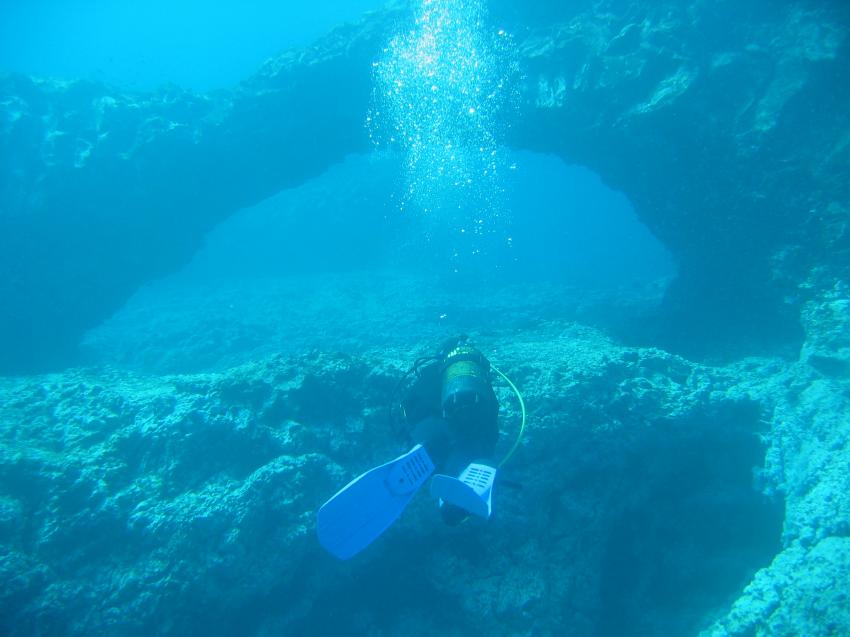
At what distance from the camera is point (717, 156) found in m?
6.72

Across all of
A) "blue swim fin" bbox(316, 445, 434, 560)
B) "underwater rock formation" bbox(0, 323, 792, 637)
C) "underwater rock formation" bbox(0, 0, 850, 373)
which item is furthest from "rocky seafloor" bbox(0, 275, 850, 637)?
"underwater rock formation" bbox(0, 0, 850, 373)

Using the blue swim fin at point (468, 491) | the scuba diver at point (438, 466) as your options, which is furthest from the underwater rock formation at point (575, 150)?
the blue swim fin at point (468, 491)

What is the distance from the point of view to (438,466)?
3352mm

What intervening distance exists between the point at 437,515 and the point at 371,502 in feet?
3.58

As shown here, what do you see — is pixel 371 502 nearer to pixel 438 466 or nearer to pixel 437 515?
pixel 438 466

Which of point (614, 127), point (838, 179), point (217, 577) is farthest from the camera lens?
point (614, 127)

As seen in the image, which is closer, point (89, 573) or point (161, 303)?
point (89, 573)

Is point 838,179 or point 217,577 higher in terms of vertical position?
point 838,179

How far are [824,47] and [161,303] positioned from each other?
65.2 feet

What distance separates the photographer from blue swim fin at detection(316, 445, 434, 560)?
290cm

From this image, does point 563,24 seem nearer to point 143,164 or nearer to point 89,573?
point 143,164

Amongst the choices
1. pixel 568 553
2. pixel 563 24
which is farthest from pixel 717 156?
pixel 568 553

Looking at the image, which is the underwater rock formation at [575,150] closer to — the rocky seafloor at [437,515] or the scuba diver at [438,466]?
the rocky seafloor at [437,515]

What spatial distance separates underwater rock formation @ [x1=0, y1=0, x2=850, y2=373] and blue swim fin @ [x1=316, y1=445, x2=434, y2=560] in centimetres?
587
